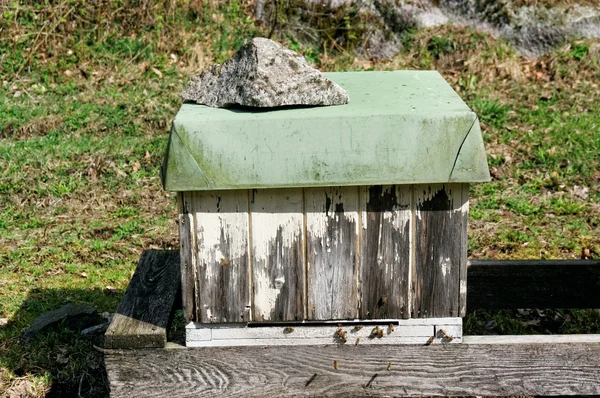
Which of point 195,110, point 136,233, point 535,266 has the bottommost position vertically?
point 136,233

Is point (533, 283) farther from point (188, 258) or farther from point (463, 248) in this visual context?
point (188, 258)

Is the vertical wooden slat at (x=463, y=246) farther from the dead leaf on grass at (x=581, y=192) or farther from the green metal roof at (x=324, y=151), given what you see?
the dead leaf on grass at (x=581, y=192)

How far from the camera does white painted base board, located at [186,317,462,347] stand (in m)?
3.10

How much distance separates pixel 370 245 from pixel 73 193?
417 cm

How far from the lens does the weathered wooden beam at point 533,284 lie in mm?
4180

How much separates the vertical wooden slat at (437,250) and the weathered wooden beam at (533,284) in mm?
1210

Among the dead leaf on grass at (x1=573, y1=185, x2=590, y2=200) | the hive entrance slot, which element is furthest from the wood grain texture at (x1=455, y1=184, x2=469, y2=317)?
the dead leaf on grass at (x1=573, y1=185, x2=590, y2=200)

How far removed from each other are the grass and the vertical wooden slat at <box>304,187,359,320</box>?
1536 mm

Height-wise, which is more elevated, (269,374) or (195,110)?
(195,110)

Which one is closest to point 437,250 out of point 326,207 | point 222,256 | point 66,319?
point 326,207

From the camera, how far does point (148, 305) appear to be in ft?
11.3

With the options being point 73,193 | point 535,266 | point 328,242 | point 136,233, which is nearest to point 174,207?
point 136,233

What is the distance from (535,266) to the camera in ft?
13.7

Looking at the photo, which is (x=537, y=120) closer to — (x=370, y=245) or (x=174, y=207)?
(x=174, y=207)
